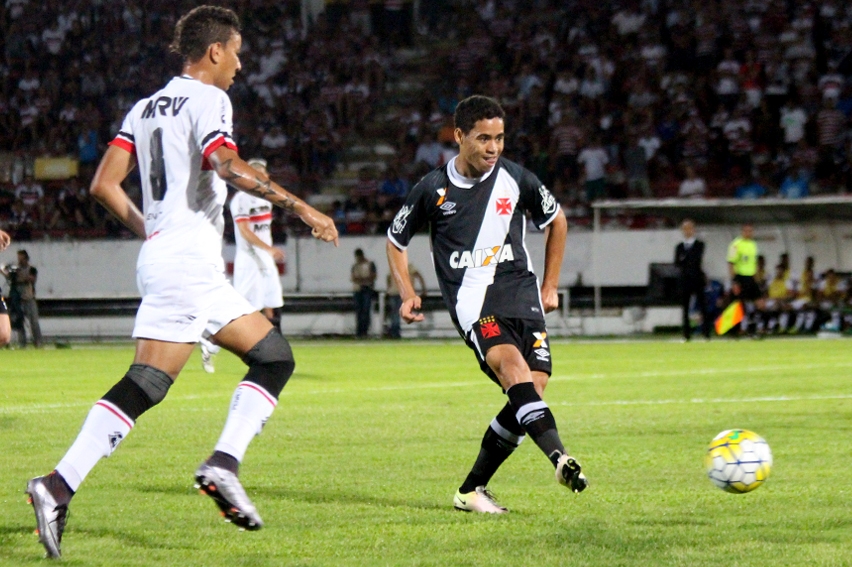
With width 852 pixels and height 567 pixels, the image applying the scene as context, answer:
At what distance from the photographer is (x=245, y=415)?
17.6 feet

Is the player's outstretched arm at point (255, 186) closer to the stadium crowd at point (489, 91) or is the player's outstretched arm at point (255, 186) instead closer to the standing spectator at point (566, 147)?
the stadium crowd at point (489, 91)

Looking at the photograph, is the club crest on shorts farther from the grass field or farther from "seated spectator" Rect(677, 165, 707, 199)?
"seated spectator" Rect(677, 165, 707, 199)

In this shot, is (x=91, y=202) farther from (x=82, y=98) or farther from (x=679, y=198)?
(x=679, y=198)

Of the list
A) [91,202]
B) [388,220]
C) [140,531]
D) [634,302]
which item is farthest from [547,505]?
[91,202]

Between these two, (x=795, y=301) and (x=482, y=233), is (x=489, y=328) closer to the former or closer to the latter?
(x=482, y=233)

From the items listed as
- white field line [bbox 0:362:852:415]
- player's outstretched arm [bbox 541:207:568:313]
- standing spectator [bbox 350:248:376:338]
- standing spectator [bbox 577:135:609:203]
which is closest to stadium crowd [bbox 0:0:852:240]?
standing spectator [bbox 577:135:609:203]

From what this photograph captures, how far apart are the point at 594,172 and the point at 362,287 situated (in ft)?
17.9

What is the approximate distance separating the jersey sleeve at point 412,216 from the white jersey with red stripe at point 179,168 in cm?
146

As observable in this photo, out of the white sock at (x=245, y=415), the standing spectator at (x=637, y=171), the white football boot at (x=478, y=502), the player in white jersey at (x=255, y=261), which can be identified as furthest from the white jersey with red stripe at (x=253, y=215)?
the standing spectator at (x=637, y=171)

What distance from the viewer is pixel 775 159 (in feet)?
83.0

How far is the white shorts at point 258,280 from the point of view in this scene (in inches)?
623

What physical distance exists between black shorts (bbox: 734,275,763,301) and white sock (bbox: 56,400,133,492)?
18450 mm

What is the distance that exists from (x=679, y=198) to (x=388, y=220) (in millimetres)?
5911

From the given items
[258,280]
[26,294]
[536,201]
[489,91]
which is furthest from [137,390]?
[489,91]
